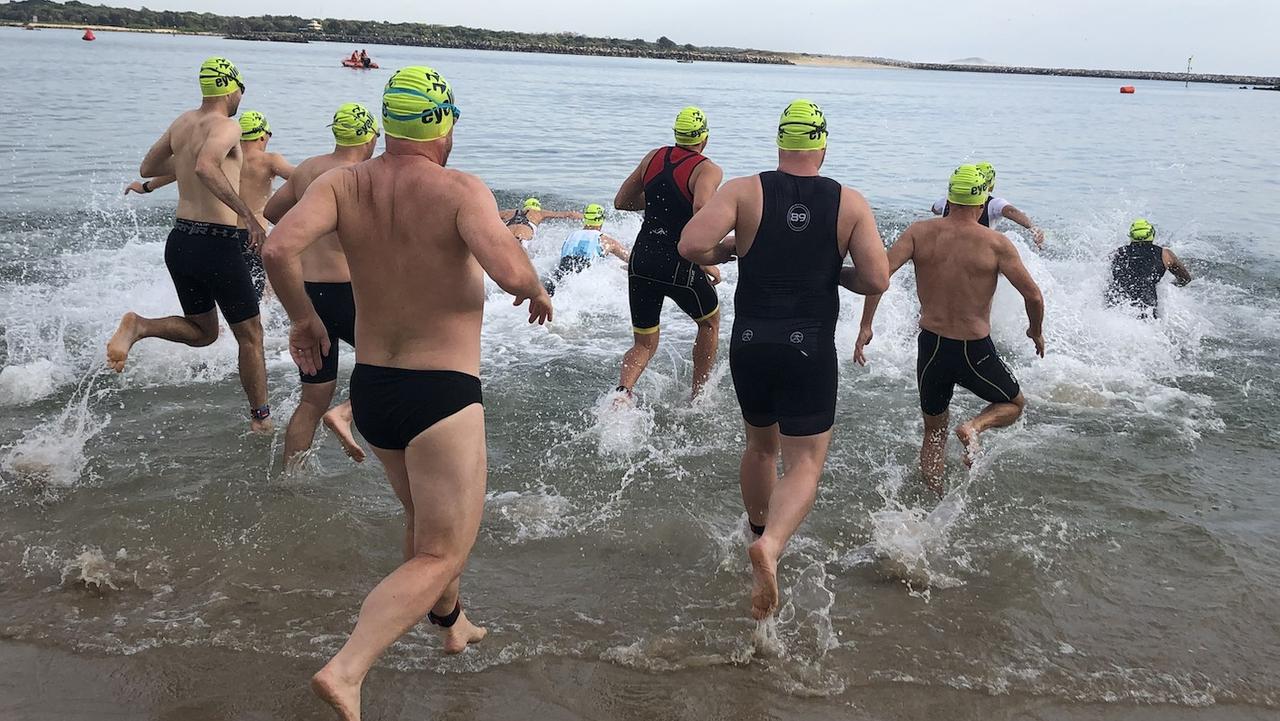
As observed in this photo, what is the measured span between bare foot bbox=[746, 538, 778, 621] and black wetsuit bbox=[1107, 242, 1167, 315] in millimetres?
6865

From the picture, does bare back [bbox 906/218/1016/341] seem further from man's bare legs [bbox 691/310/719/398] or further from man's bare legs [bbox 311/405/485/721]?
man's bare legs [bbox 311/405/485/721]

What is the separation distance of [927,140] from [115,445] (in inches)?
1056

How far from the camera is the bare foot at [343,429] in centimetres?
449

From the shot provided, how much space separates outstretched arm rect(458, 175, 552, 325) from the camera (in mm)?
2689

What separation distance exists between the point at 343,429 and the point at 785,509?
2.32m

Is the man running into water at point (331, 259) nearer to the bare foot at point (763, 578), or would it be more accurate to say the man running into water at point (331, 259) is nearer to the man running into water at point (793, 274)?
the man running into water at point (793, 274)

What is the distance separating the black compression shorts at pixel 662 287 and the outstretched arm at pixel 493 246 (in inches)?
133

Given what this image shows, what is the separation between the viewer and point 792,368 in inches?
148

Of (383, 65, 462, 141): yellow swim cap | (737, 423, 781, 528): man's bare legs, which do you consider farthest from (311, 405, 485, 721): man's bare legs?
(737, 423, 781, 528): man's bare legs

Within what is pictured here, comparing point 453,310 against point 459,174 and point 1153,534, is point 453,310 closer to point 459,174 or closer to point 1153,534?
point 459,174

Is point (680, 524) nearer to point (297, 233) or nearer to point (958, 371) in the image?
point (958, 371)

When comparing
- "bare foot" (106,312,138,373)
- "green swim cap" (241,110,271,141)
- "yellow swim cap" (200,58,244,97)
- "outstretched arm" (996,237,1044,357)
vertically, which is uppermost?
"yellow swim cap" (200,58,244,97)

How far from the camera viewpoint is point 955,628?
397cm

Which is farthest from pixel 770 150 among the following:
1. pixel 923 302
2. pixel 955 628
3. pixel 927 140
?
pixel 955 628
